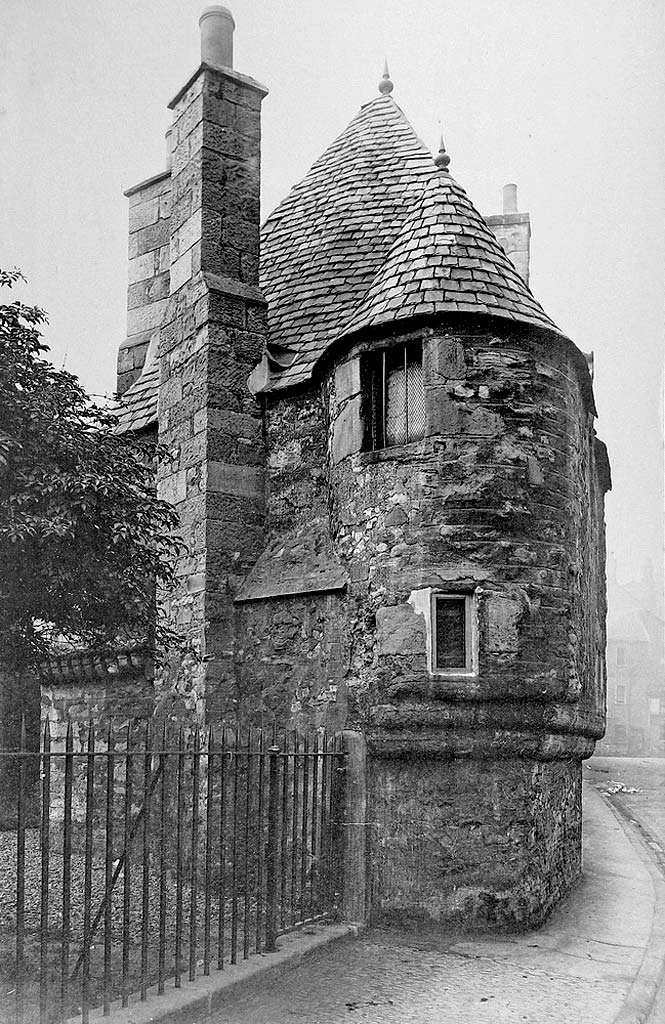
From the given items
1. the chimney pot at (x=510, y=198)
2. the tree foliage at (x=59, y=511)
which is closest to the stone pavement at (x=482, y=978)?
the tree foliage at (x=59, y=511)

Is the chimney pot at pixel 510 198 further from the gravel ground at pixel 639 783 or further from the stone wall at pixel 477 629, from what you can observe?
the gravel ground at pixel 639 783

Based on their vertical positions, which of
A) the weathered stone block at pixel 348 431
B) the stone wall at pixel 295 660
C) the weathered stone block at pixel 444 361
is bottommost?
the stone wall at pixel 295 660

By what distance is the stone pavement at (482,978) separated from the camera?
649 centimetres

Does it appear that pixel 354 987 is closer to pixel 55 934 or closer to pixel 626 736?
pixel 55 934

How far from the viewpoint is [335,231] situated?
1225 cm

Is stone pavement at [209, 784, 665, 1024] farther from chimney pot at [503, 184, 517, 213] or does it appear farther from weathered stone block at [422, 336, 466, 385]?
chimney pot at [503, 184, 517, 213]

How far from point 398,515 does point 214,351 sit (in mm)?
3041

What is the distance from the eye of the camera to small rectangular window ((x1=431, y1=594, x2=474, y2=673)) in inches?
337

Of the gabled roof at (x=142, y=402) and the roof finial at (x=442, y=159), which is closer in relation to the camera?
the roof finial at (x=442, y=159)

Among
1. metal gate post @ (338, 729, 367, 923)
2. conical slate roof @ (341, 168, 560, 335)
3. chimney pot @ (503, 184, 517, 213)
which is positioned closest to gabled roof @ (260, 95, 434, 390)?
conical slate roof @ (341, 168, 560, 335)

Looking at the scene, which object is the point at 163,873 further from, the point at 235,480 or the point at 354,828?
the point at 235,480

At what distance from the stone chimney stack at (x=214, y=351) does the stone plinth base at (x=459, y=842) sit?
7.55 feet

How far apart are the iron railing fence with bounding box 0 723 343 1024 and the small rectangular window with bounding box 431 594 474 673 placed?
1.20m

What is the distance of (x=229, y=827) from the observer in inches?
362
